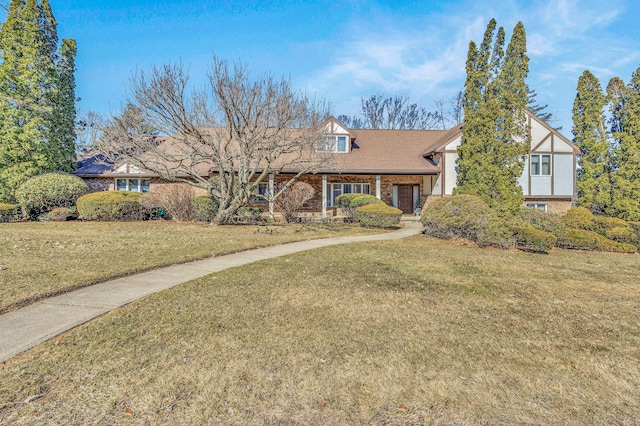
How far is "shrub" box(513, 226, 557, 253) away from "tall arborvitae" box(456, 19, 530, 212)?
2980 mm

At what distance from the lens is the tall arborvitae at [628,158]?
45.6 ft

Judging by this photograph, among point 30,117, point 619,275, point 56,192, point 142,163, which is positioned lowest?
point 619,275

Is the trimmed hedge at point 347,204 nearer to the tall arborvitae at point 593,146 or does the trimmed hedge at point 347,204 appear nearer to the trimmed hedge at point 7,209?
the tall arborvitae at point 593,146

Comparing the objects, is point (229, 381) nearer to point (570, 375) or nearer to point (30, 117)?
point (570, 375)

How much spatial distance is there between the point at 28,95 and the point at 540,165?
94.9ft

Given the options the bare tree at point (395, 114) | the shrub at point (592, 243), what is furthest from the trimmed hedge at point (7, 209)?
the bare tree at point (395, 114)

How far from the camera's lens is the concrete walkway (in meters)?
3.46

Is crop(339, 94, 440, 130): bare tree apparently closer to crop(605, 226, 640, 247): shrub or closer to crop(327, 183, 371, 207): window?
crop(327, 183, 371, 207): window

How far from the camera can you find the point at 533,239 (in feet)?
34.0

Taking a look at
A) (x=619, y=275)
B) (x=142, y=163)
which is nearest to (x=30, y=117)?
(x=142, y=163)

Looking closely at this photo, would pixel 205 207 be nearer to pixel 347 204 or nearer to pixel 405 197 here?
pixel 347 204

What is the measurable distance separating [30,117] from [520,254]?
2443cm

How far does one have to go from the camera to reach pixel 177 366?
116 inches

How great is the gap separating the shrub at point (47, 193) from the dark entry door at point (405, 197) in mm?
17962
